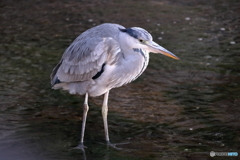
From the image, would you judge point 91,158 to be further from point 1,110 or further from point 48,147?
point 1,110

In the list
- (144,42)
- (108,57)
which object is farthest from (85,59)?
(144,42)

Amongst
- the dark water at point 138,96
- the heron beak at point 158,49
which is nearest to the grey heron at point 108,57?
the heron beak at point 158,49

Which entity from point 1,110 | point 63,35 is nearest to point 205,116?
point 1,110

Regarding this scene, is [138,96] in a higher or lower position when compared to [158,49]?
lower

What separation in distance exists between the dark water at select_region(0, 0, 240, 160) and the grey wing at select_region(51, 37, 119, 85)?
28.6 inches

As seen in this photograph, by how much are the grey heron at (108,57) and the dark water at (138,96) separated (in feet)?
1.74

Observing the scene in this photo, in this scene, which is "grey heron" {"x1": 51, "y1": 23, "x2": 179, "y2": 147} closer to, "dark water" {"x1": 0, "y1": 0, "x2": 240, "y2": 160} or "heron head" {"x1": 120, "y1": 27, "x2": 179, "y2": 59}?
"heron head" {"x1": 120, "y1": 27, "x2": 179, "y2": 59}

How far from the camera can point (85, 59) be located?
4.97 metres

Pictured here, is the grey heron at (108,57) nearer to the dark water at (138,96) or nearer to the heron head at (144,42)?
the heron head at (144,42)

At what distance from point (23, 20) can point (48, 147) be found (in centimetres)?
633

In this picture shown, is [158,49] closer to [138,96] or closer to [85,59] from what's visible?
[85,59]

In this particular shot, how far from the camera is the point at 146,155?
4703 millimetres

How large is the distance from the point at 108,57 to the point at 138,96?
187cm

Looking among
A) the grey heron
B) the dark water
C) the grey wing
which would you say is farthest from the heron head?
the dark water
